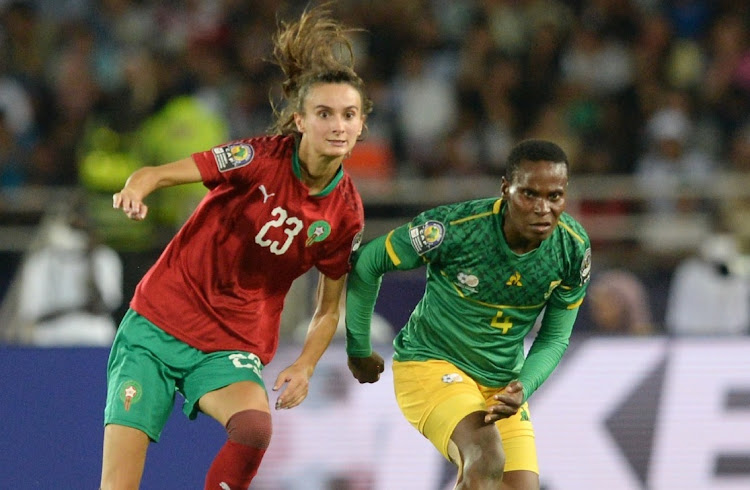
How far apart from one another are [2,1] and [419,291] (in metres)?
5.10

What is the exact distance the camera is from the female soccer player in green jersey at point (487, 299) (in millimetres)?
4680

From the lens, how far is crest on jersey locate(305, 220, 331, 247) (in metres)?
4.91

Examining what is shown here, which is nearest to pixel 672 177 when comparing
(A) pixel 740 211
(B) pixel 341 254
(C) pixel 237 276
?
(A) pixel 740 211

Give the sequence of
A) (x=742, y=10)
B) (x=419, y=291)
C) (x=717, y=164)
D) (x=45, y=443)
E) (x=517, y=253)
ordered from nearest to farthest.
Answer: (x=517, y=253) → (x=45, y=443) → (x=419, y=291) → (x=717, y=164) → (x=742, y=10)

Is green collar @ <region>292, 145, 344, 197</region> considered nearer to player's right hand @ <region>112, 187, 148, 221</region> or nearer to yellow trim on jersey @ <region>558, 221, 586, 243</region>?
player's right hand @ <region>112, 187, 148, 221</region>

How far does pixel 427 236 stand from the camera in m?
4.83

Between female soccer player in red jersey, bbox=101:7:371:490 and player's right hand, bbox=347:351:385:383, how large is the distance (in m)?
0.21

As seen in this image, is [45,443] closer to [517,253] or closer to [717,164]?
[517,253]

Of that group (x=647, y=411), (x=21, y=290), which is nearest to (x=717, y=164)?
(x=647, y=411)

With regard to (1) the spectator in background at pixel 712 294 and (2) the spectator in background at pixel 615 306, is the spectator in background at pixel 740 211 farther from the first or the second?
(2) the spectator in background at pixel 615 306

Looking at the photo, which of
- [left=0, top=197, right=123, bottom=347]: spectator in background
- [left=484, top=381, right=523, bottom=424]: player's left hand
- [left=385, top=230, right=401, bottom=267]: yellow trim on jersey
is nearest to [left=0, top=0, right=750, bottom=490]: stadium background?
[left=0, top=197, right=123, bottom=347]: spectator in background

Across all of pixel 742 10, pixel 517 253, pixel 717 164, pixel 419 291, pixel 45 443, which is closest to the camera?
pixel 517 253

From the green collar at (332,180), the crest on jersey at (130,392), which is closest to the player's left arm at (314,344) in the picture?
the green collar at (332,180)

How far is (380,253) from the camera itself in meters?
4.95
